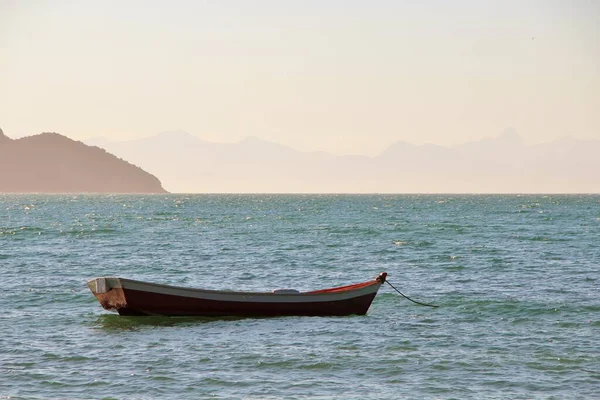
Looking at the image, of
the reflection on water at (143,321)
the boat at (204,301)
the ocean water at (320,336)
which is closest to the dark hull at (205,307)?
the boat at (204,301)

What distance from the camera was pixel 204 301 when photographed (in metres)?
26.7

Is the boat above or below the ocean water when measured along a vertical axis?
above

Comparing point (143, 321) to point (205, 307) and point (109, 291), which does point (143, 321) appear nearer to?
point (109, 291)

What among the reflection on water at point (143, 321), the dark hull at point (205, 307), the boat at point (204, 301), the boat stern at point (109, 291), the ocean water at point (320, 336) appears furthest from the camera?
the dark hull at point (205, 307)

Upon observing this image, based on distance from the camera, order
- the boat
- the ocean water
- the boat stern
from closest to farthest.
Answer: the ocean water → the boat stern → the boat

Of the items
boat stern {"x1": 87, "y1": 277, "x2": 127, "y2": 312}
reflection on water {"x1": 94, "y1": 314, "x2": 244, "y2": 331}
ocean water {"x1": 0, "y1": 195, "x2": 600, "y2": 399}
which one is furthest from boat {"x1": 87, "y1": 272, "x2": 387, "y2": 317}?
ocean water {"x1": 0, "y1": 195, "x2": 600, "y2": 399}

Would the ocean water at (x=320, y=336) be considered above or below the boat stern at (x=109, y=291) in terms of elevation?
below

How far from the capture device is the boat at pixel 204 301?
26234 millimetres

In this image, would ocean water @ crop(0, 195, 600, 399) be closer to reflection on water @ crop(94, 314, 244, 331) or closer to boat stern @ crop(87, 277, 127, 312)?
reflection on water @ crop(94, 314, 244, 331)

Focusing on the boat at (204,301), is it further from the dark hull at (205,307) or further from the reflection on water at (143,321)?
the reflection on water at (143,321)

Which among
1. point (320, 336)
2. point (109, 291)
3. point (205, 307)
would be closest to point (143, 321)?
point (109, 291)

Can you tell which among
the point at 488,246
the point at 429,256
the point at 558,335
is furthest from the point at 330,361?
the point at 488,246

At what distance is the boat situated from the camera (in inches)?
1033

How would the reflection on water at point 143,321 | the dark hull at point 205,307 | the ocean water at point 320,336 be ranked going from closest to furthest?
1. the ocean water at point 320,336
2. the reflection on water at point 143,321
3. the dark hull at point 205,307
